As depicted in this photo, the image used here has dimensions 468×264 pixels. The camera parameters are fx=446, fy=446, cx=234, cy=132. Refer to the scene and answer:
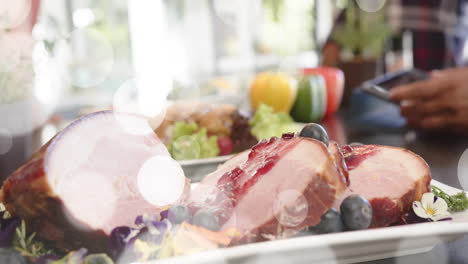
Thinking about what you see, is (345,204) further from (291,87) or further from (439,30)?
(439,30)

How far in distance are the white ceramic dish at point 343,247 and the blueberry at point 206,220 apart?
127mm

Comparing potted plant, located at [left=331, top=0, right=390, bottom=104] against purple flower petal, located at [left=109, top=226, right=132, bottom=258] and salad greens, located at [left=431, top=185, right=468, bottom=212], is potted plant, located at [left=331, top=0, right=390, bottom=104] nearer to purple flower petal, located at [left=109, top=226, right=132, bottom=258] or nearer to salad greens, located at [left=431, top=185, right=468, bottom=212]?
salad greens, located at [left=431, top=185, right=468, bottom=212]

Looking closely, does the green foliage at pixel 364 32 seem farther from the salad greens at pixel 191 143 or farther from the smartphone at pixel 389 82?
the salad greens at pixel 191 143

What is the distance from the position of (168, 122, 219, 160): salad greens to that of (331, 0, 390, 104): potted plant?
154cm

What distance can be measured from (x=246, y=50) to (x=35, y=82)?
732 centimetres

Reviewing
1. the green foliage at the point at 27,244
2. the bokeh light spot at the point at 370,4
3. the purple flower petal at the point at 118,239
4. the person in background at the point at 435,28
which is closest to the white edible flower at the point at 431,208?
the purple flower petal at the point at 118,239

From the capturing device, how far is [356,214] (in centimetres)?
90

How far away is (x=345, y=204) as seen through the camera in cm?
92

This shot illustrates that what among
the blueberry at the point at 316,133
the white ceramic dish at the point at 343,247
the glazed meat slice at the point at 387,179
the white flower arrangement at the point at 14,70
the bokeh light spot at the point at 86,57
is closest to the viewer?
the white ceramic dish at the point at 343,247

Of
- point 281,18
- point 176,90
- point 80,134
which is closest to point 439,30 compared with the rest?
point 176,90

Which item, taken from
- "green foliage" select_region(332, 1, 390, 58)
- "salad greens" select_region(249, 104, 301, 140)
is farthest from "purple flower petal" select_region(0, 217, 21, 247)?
"green foliage" select_region(332, 1, 390, 58)

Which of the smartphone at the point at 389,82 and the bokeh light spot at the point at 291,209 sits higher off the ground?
the bokeh light spot at the point at 291,209

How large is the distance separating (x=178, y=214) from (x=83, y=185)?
227 mm

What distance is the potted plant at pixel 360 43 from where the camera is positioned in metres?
3.03
